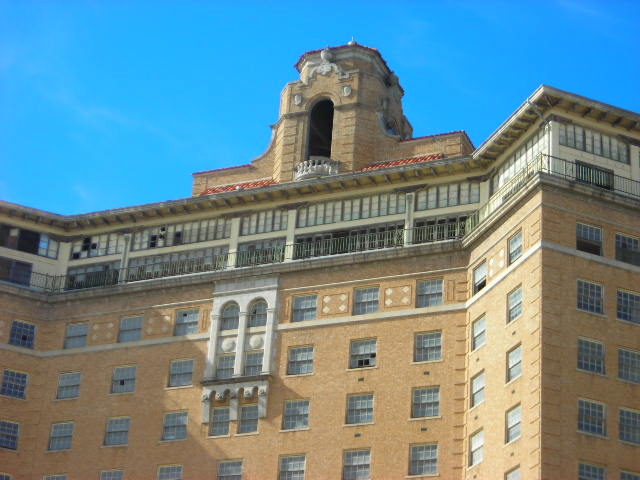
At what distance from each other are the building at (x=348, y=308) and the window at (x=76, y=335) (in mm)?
129

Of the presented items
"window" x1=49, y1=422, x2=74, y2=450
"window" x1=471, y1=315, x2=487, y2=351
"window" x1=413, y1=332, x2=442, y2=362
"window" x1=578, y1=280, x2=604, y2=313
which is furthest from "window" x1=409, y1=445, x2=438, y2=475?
"window" x1=49, y1=422, x2=74, y2=450

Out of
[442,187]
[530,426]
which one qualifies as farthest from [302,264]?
[530,426]

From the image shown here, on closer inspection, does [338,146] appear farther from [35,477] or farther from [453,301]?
[35,477]

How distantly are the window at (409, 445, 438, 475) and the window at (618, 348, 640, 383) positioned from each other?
10073 millimetres

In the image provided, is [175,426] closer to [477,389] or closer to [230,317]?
[230,317]

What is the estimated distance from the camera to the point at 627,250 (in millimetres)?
71500

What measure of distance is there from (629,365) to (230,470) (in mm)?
21392

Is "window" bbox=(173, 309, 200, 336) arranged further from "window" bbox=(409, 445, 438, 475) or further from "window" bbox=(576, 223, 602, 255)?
"window" bbox=(576, 223, 602, 255)

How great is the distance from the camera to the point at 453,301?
249ft

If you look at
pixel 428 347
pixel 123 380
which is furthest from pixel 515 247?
pixel 123 380

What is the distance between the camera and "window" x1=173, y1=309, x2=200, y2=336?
8188 centimetres

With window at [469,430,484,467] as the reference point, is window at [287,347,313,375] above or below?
above

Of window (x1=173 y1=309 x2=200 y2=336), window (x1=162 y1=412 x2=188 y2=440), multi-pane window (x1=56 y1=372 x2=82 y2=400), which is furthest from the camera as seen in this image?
multi-pane window (x1=56 y1=372 x2=82 y2=400)

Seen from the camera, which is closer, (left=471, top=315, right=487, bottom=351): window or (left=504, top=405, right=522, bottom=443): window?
(left=504, top=405, right=522, bottom=443): window
